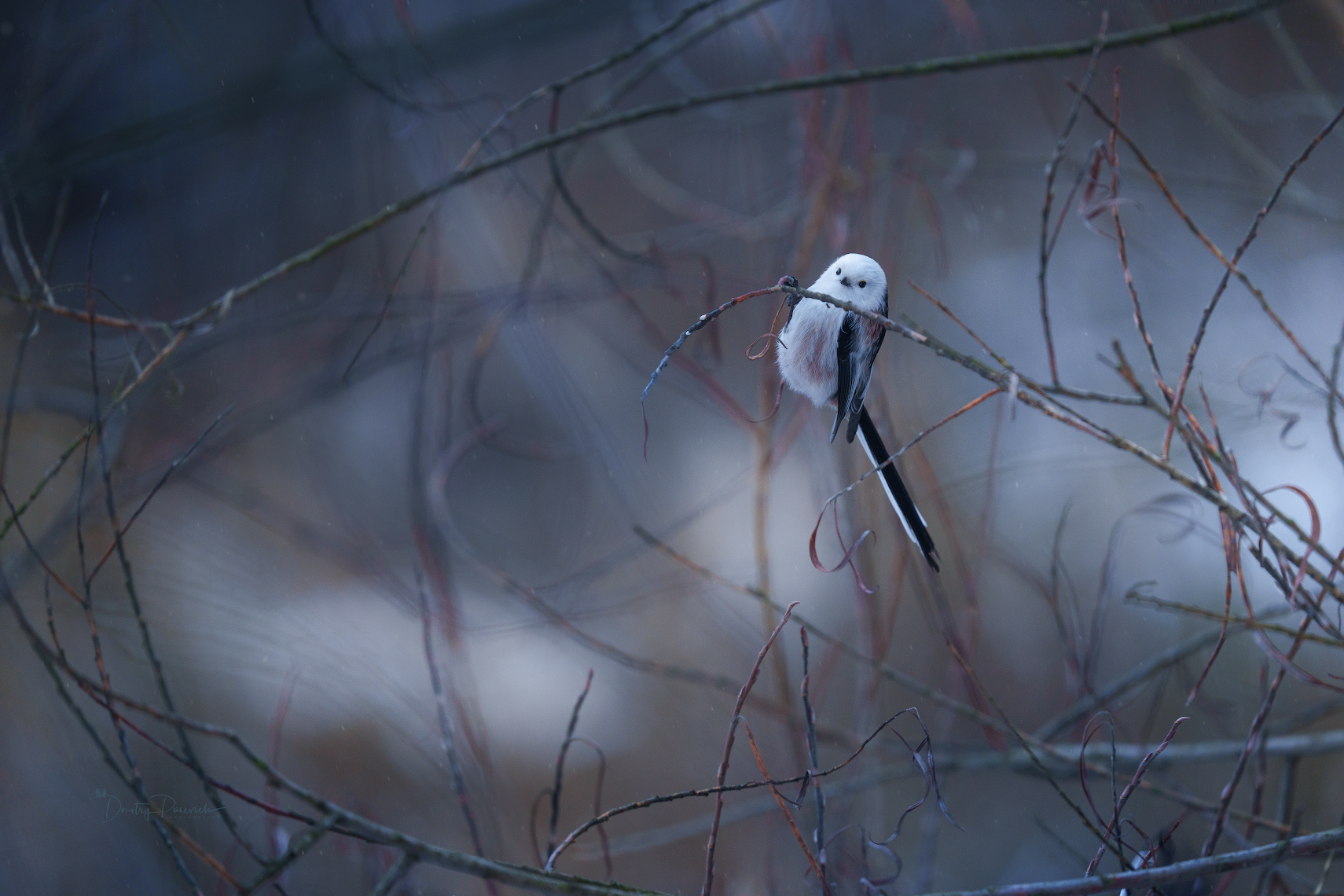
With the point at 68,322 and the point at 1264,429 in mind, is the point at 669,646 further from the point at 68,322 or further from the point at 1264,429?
the point at 68,322

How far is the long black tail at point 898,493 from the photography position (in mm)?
465

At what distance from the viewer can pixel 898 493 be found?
473mm

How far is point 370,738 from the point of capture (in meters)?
0.63

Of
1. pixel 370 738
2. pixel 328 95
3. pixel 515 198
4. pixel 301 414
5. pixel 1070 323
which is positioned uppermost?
pixel 328 95

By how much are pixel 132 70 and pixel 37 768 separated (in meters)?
0.62

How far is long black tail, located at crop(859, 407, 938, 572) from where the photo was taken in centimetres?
47

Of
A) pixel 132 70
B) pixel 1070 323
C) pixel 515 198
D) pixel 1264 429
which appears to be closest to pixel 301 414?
pixel 515 198

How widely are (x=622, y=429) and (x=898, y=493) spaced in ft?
0.82
